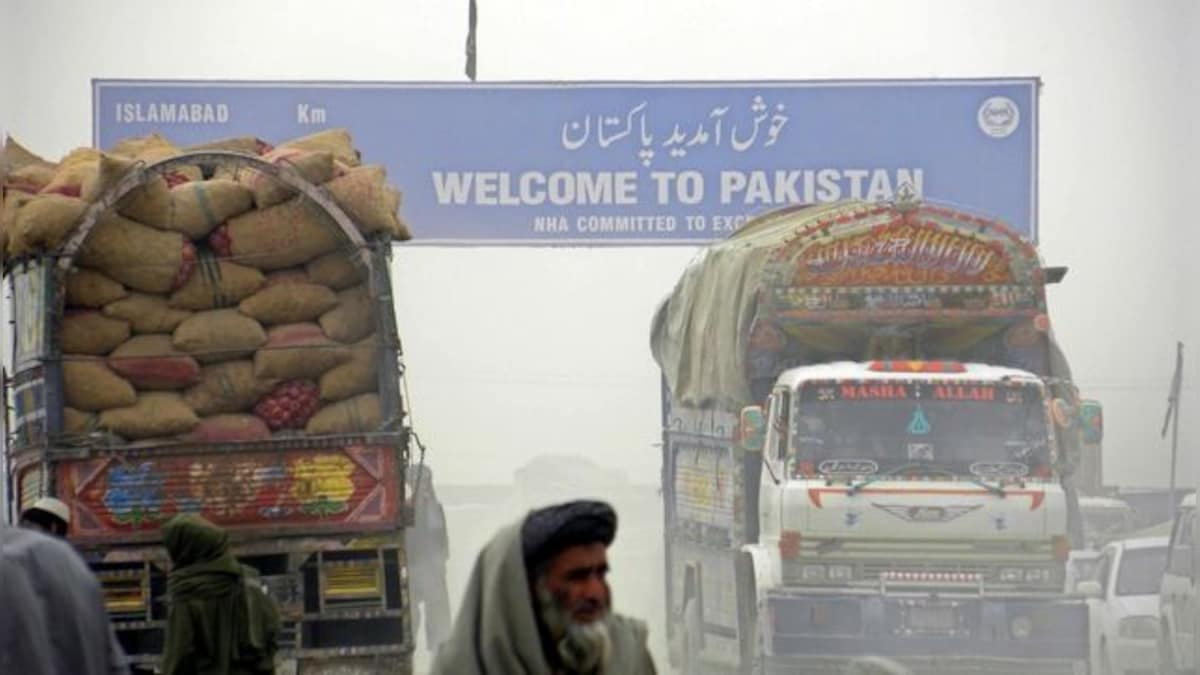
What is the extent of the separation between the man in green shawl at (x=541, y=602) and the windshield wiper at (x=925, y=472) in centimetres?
944

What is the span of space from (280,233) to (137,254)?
611 millimetres

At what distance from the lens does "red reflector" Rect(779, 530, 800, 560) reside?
46.6 feet

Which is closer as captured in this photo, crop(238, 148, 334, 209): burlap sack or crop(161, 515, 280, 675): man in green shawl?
crop(161, 515, 280, 675): man in green shawl

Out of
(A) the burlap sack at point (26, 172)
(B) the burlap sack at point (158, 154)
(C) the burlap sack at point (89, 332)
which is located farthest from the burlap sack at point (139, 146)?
(C) the burlap sack at point (89, 332)

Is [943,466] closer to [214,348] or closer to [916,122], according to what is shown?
[916,122]

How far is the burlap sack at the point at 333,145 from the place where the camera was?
1257cm

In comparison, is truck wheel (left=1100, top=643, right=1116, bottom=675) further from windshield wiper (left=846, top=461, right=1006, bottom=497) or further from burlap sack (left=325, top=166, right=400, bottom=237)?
burlap sack (left=325, top=166, right=400, bottom=237)

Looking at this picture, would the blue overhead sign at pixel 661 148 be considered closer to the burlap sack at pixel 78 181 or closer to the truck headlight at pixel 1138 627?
the truck headlight at pixel 1138 627

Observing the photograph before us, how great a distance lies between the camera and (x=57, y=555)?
5332 millimetres

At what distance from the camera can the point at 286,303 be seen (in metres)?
11.8

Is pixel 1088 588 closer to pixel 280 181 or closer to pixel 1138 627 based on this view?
pixel 1138 627

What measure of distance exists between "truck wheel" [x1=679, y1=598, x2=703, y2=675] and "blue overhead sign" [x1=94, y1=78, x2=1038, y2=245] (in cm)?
222

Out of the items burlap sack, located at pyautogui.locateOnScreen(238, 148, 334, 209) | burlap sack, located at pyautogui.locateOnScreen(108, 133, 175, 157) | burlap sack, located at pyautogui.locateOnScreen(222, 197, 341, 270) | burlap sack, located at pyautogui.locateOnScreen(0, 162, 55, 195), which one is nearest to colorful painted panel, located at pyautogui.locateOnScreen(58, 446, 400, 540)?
burlap sack, located at pyautogui.locateOnScreen(222, 197, 341, 270)

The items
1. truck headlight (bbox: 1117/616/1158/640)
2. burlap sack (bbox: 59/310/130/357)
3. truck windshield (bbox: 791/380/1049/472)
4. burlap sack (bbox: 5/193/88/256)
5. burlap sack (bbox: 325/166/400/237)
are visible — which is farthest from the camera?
truck headlight (bbox: 1117/616/1158/640)
